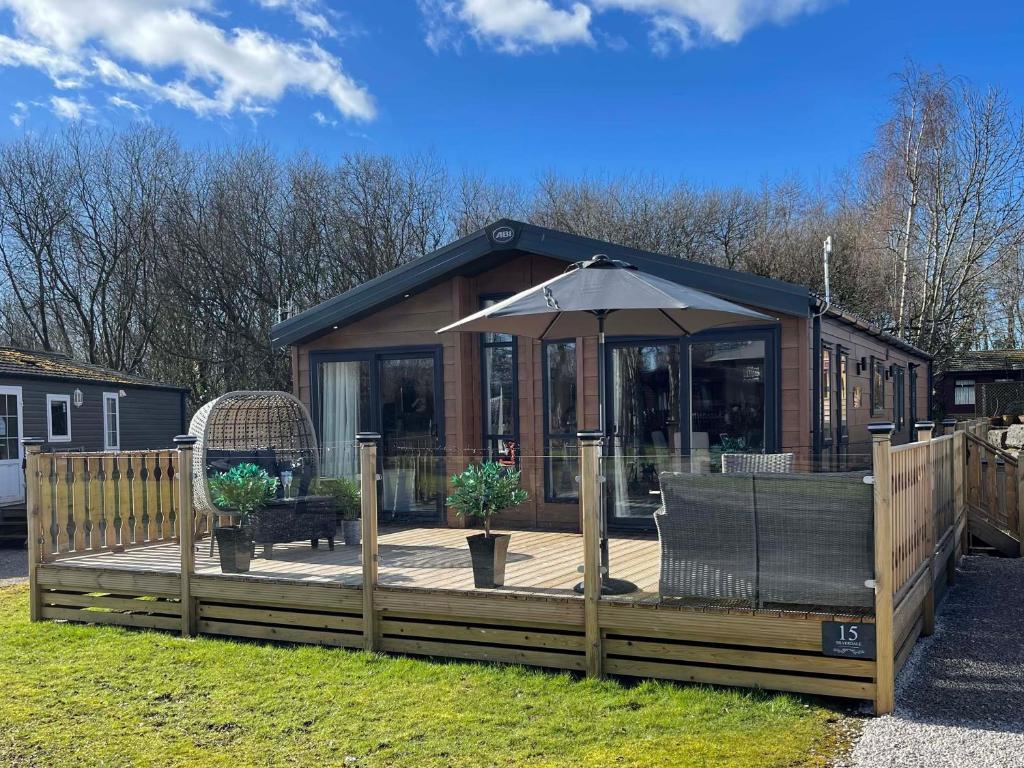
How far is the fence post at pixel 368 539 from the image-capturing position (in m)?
4.90

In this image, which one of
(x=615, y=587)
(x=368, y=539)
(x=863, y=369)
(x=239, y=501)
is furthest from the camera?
(x=863, y=369)

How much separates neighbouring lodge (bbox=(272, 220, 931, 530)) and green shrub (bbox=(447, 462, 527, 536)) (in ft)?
1.02

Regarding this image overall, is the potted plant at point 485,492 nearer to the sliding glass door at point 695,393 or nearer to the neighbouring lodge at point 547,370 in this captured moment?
the neighbouring lodge at point 547,370

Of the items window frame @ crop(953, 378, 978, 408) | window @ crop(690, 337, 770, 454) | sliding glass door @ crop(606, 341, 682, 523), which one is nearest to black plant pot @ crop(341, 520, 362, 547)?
sliding glass door @ crop(606, 341, 682, 523)

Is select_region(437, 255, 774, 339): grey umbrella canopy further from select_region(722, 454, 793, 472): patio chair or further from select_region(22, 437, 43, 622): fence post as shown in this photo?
select_region(22, 437, 43, 622): fence post

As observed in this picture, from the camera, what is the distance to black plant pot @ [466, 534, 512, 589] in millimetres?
4715

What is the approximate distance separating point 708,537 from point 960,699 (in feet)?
4.31

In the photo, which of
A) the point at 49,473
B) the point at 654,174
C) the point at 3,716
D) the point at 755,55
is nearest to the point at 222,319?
the point at 654,174

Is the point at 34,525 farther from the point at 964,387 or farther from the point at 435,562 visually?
the point at 964,387

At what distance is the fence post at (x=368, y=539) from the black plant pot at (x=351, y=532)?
42 cm

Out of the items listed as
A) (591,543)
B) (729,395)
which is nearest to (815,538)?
(591,543)

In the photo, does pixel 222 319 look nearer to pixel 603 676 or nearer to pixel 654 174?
pixel 654 174

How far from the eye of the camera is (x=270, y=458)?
19.5ft

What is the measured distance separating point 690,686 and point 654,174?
888 inches
